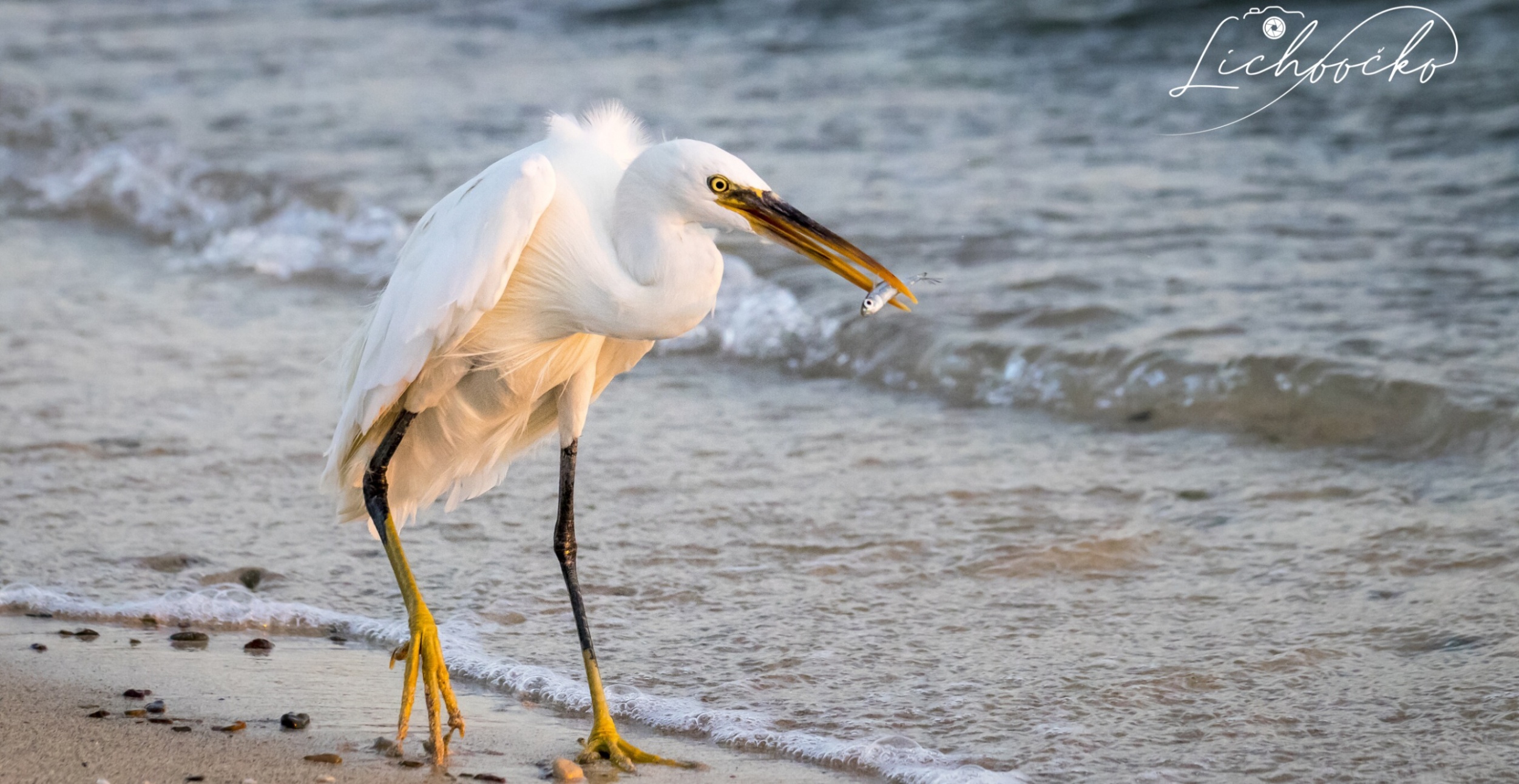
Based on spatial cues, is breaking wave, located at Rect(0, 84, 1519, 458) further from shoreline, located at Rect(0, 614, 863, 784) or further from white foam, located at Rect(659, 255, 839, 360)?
shoreline, located at Rect(0, 614, 863, 784)

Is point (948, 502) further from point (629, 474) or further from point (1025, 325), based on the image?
point (1025, 325)

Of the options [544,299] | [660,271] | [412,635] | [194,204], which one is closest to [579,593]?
[412,635]

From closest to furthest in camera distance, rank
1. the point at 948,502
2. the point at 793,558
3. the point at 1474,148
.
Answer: the point at 793,558, the point at 948,502, the point at 1474,148

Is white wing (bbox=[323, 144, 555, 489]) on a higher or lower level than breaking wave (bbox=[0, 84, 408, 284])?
lower

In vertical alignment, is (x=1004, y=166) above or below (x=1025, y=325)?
above

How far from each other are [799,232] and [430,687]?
1091 mm

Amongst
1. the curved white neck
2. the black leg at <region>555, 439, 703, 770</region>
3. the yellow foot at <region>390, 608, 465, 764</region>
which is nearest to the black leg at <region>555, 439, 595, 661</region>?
the black leg at <region>555, 439, 703, 770</region>

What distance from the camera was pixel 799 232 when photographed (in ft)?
8.74

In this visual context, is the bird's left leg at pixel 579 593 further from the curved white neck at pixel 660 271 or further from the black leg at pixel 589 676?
the curved white neck at pixel 660 271

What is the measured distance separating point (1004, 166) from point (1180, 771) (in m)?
5.40

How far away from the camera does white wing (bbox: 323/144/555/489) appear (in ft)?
8.94

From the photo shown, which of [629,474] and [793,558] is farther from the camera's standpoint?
[629,474]

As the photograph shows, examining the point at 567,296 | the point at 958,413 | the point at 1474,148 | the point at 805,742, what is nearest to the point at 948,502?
the point at 958,413

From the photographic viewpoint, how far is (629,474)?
4488mm
